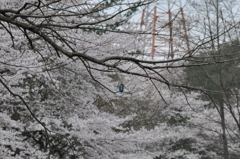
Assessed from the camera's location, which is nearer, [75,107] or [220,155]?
[75,107]

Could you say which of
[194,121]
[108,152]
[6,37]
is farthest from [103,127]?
[194,121]

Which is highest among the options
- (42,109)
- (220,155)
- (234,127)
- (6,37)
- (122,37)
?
(122,37)

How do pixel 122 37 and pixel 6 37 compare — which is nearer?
pixel 6 37

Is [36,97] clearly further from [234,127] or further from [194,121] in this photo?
[234,127]

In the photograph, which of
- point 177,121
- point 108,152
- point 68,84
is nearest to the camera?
point 108,152

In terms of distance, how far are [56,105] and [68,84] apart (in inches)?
20.7

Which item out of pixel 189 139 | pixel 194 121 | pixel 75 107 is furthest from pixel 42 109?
pixel 189 139

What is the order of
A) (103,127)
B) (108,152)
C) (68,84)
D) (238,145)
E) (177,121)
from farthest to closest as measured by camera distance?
(177,121)
(238,145)
(68,84)
(108,152)
(103,127)

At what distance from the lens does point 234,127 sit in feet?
45.6

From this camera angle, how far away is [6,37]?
162 inches

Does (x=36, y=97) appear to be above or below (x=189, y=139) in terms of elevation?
above

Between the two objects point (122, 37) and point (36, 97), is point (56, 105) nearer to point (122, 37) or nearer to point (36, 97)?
point (36, 97)

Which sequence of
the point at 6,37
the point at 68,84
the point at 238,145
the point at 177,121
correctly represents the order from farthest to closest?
the point at 177,121 → the point at 238,145 → the point at 68,84 → the point at 6,37

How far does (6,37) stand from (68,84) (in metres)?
2.79
